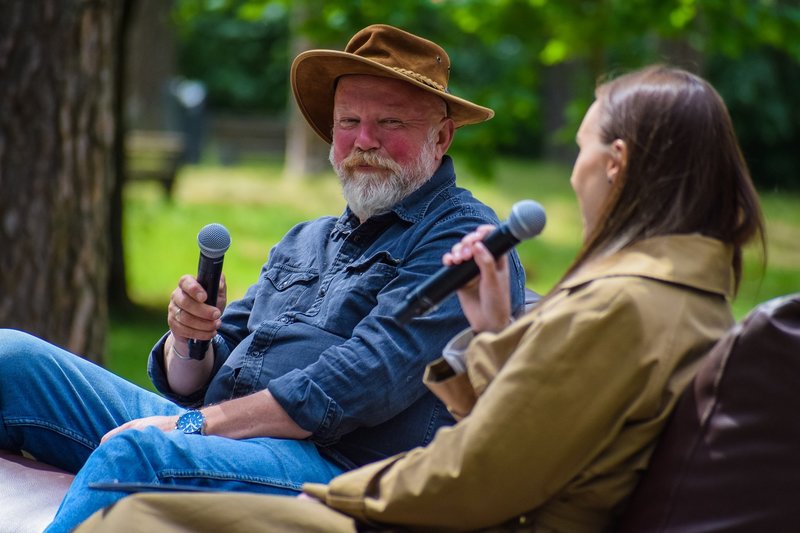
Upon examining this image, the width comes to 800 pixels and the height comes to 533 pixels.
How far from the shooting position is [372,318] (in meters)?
3.08

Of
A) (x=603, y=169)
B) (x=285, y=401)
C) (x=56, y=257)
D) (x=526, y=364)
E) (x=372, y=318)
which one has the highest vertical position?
(x=603, y=169)

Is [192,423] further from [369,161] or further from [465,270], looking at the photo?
[465,270]

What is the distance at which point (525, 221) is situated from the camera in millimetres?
2355

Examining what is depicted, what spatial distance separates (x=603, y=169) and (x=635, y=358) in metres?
0.45

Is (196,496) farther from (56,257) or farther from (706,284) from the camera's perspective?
(56,257)

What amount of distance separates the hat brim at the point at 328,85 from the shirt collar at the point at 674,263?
1.28 meters

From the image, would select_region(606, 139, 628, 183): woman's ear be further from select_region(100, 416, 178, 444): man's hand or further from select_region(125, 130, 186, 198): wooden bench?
select_region(125, 130, 186, 198): wooden bench

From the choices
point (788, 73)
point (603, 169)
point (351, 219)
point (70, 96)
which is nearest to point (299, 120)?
point (788, 73)

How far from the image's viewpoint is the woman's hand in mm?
2418

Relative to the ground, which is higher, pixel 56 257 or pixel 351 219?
pixel 351 219

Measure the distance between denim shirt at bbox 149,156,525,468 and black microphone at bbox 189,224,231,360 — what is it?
0.10 metres

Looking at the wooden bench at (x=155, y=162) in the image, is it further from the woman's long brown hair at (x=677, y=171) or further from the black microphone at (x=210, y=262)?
the woman's long brown hair at (x=677, y=171)

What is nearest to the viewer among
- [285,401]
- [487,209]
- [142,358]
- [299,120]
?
[285,401]

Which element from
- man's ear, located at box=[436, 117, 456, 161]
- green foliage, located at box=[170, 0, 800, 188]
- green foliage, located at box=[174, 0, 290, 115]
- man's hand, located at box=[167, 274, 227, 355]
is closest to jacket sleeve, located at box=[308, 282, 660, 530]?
man's hand, located at box=[167, 274, 227, 355]
